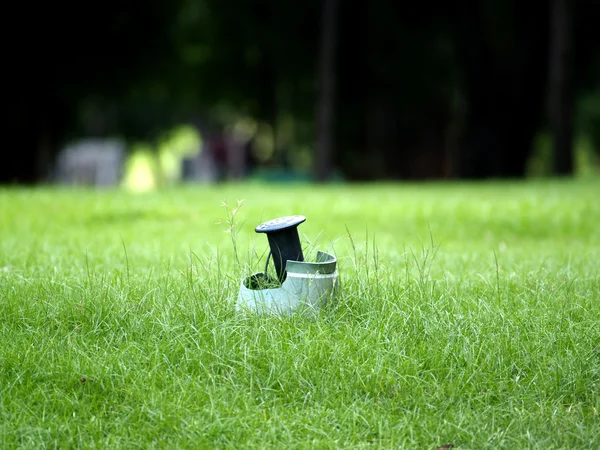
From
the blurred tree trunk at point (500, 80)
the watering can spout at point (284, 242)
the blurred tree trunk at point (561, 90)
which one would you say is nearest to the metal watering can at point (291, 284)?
the watering can spout at point (284, 242)

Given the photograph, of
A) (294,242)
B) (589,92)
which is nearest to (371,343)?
(294,242)

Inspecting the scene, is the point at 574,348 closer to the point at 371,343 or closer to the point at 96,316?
the point at 371,343

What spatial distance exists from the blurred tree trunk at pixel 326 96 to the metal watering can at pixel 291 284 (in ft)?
53.5

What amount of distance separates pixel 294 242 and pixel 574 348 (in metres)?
1.69

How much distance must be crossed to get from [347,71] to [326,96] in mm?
5396

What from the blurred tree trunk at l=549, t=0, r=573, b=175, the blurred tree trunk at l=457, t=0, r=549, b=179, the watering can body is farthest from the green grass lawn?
the blurred tree trunk at l=457, t=0, r=549, b=179

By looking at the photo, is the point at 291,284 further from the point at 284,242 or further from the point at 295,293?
the point at 284,242

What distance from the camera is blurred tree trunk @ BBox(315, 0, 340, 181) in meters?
20.7

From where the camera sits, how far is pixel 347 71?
2572 cm

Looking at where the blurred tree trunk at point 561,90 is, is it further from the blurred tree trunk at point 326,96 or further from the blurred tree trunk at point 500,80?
the blurred tree trunk at point 326,96

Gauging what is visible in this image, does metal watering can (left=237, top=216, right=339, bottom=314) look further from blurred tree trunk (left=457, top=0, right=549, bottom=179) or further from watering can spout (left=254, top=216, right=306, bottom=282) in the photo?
blurred tree trunk (left=457, top=0, right=549, bottom=179)

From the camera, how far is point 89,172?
135ft

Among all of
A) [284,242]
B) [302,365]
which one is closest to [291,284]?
[284,242]

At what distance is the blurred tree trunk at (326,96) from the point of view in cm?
2073
